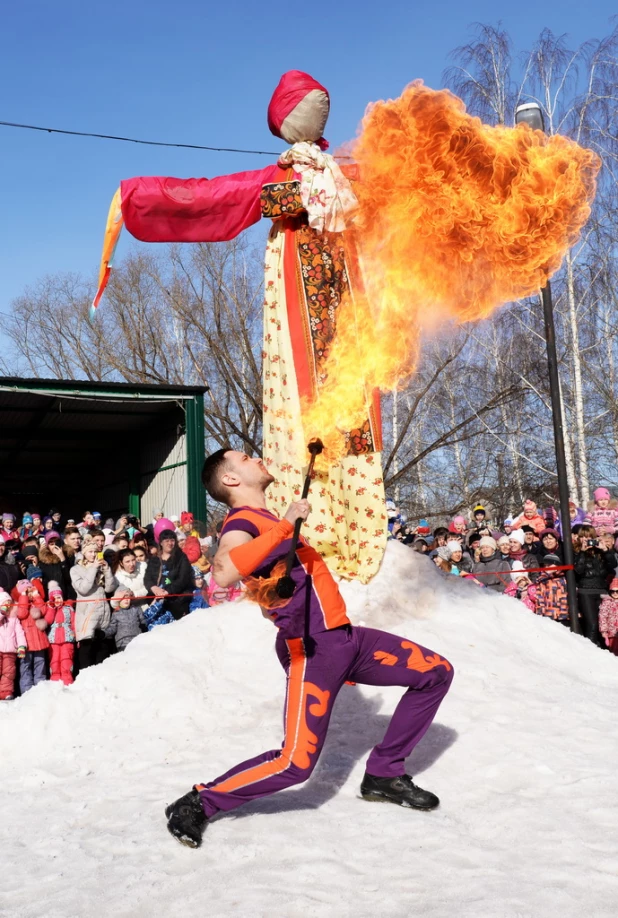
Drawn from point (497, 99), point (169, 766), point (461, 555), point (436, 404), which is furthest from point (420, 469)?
point (169, 766)

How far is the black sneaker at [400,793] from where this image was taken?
13.4 ft

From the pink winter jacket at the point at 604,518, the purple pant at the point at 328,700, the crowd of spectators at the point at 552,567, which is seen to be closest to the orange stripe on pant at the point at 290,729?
the purple pant at the point at 328,700

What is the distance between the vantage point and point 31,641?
8.73 meters

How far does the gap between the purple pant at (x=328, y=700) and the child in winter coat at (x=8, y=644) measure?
542cm

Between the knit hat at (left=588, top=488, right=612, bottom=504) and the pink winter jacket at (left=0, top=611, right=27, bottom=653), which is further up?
the knit hat at (left=588, top=488, right=612, bottom=504)

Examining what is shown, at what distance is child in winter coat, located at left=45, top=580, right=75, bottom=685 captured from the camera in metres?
8.84

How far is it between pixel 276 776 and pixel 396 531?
30.4ft

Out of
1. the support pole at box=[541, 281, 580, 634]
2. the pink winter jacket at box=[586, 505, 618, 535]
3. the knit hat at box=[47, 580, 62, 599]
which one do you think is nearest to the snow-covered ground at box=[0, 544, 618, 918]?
the support pole at box=[541, 281, 580, 634]

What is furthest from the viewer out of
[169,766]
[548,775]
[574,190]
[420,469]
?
[420,469]

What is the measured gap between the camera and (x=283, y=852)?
3600 millimetres

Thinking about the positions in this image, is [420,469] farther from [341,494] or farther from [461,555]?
[341,494]

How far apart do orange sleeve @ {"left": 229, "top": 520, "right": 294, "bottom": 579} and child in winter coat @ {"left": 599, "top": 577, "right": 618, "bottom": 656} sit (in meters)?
5.85

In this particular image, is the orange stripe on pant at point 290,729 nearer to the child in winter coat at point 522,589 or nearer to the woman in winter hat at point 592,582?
the child in winter coat at point 522,589

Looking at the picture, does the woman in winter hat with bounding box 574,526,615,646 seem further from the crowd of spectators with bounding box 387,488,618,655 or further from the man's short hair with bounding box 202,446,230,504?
the man's short hair with bounding box 202,446,230,504
